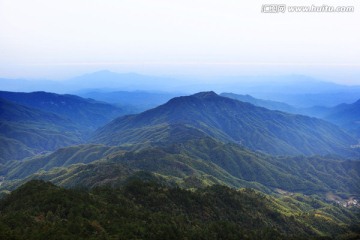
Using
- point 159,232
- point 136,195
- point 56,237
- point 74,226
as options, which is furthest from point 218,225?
point 56,237

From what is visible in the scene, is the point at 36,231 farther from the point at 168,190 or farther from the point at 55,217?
the point at 168,190

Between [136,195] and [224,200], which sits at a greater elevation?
[136,195]

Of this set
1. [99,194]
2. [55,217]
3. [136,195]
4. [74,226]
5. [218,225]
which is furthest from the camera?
[136,195]

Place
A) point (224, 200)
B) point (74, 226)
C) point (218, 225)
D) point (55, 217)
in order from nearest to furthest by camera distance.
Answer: point (74, 226) → point (55, 217) → point (218, 225) → point (224, 200)

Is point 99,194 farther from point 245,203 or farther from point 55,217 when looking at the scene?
point 245,203

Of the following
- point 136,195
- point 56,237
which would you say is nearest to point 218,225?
point 136,195

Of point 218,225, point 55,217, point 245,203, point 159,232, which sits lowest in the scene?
point 245,203

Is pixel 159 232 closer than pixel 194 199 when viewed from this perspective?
Yes
